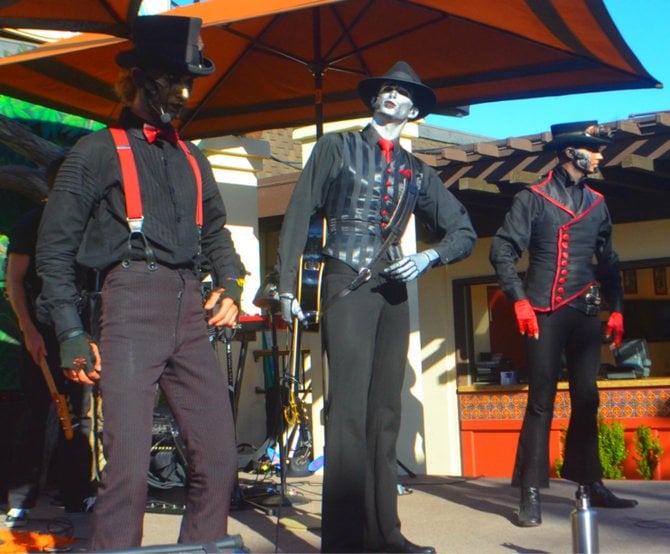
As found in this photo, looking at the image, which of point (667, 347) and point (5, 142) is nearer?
point (5, 142)

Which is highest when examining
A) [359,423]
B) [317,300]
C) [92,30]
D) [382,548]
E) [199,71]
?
[92,30]

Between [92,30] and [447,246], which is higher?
[92,30]

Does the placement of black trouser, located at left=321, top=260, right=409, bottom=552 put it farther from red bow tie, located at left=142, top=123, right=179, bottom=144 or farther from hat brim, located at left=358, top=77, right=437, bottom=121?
red bow tie, located at left=142, top=123, right=179, bottom=144

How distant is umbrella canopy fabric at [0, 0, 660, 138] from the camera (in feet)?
21.6

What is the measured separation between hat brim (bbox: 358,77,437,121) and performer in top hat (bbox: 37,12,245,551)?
118cm

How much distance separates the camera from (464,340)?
1131 centimetres

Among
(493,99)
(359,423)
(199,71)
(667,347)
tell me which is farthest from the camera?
(667,347)

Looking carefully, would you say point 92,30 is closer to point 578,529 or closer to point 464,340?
point 578,529

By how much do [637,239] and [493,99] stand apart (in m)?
3.28

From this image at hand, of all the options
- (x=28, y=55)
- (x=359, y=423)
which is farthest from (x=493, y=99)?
(x=359, y=423)

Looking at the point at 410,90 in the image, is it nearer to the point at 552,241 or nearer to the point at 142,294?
the point at 552,241

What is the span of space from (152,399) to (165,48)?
122 cm

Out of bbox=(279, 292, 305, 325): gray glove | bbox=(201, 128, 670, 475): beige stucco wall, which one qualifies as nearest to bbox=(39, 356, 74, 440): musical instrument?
bbox=(279, 292, 305, 325): gray glove

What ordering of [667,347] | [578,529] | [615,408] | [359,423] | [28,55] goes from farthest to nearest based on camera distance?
[667,347]
[615,408]
[28,55]
[359,423]
[578,529]
